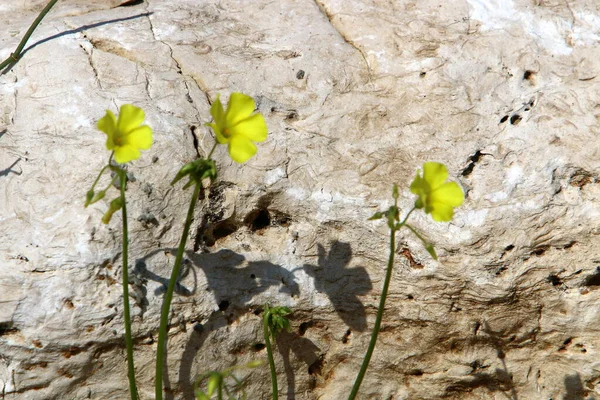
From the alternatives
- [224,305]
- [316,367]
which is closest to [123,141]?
[224,305]

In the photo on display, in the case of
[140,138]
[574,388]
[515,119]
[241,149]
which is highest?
[515,119]

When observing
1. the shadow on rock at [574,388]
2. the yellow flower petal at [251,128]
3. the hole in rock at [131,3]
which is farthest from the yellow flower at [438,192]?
the hole in rock at [131,3]

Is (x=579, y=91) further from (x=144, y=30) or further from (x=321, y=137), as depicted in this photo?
(x=144, y=30)

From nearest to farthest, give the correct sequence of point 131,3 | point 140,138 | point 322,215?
point 140,138
point 322,215
point 131,3

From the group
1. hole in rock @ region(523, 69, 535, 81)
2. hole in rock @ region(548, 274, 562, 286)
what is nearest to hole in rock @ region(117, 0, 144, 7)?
hole in rock @ region(523, 69, 535, 81)

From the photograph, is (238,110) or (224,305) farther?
(224,305)

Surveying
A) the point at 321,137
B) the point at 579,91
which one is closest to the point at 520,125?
the point at 579,91

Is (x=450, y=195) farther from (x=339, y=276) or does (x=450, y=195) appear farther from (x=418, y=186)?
(x=339, y=276)
